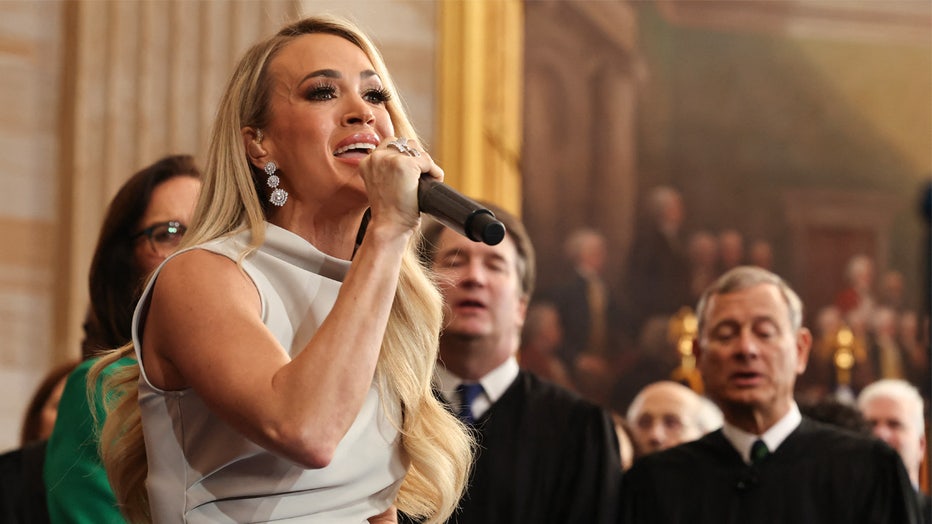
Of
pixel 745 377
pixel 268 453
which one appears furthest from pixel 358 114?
pixel 745 377

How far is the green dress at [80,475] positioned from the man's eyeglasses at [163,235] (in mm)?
412

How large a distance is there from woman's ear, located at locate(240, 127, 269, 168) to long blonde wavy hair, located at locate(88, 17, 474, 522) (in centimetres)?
1

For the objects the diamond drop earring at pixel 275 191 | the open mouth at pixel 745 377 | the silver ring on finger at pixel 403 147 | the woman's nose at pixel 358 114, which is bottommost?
the open mouth at pixel 745 377

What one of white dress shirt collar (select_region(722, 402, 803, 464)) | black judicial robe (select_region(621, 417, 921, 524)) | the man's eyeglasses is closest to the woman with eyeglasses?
the man's eyeglasses

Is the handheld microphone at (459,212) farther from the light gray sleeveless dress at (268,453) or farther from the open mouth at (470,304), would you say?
the open mouth at (470,304)

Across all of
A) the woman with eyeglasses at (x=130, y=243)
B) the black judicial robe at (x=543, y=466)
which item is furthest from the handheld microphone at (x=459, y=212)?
the black judicial robe at (x=543, y=466)

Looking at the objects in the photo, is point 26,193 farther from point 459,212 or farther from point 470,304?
point 459,212

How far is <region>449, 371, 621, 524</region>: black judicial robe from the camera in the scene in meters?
4.05

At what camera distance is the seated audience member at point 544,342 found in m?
9.70

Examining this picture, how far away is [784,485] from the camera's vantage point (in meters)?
4.18

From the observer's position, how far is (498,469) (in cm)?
421

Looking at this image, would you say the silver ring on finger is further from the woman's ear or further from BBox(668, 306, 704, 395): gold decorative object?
BBox(668, 306, 704, 395): gold decorative object

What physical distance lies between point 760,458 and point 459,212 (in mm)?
2529

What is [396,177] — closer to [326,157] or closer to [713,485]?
[326,157]
